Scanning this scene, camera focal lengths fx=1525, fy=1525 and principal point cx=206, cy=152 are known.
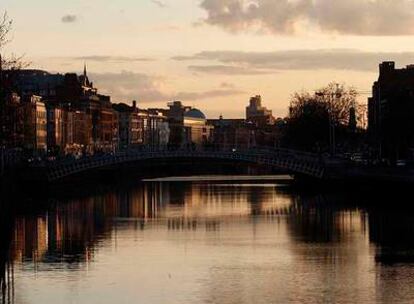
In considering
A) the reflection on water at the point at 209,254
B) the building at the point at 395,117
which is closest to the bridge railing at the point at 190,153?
the building at the point at 395,117

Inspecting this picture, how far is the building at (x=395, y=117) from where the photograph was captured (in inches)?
4439

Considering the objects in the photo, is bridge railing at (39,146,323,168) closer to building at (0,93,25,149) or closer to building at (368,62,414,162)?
building at (368,62,414,162)

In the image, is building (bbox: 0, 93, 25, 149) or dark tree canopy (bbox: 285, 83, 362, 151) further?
dark tree canopy (bbox: 285, 83, 362, 151)

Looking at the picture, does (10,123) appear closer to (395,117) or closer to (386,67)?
(395,117)

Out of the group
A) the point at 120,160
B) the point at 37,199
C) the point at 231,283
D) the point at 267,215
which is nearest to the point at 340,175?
the point at 120,160

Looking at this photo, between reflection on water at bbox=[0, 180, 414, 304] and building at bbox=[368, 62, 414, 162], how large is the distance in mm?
25310

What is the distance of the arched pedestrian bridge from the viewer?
116 m

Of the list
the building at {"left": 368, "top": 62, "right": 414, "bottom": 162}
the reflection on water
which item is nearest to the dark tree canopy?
the building at {"left": 368, "top": 62, "right": 414, "bottom": 162}

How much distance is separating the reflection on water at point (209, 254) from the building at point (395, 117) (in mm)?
25310

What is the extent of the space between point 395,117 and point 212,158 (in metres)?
16.8

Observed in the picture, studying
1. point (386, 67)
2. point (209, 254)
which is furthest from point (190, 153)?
point (209, 254)

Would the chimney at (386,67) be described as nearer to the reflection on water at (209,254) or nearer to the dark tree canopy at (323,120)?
the dark tree canopy at (323,120)

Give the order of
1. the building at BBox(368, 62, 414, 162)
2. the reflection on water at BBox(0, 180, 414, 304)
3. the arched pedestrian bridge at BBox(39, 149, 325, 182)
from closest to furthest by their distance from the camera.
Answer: the reflection on water at BBox(0, 180, 414, 304), the building at BBox(368, 62, 414, 162), the arched pedestrian bridge at BBox(39, 149, 325, 182)

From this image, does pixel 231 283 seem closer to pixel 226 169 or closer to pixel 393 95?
pixel 393 95
